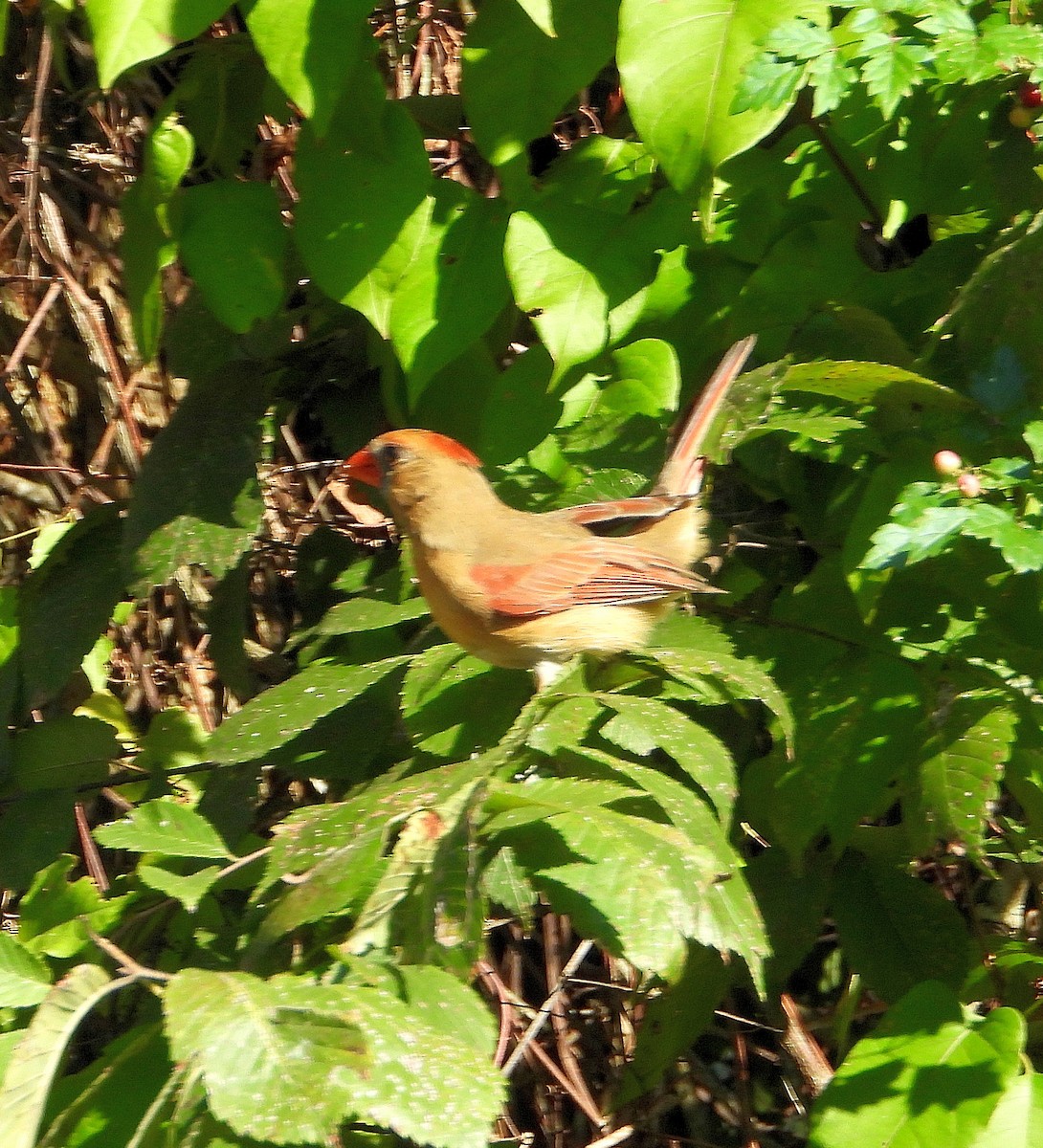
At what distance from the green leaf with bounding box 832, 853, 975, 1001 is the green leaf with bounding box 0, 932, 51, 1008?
1.49 m

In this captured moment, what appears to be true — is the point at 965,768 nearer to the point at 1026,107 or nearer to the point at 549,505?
the point at 549,505

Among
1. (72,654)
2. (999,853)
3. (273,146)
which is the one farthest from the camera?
(273,146)

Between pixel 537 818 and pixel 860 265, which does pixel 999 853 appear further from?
pixel 537 818

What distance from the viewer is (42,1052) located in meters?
1.35

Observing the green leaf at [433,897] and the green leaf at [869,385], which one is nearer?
the green leaf at [433,897]

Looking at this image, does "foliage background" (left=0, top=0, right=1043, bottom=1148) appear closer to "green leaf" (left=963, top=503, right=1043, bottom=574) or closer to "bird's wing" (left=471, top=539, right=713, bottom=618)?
"green leaf" (left=963, top=503, right=1043, bottom=574)

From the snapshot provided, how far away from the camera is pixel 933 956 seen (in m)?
2.40

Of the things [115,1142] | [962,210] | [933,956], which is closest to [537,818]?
[115,1142]

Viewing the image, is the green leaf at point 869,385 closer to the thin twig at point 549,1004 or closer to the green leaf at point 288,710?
the green leaf at point 288,710

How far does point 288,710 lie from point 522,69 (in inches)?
44.3

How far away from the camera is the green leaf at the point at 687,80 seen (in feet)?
5.94

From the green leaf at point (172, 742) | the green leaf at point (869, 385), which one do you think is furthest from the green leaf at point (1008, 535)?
the green leaf at point (172, 742)

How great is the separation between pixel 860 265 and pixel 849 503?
0.42m

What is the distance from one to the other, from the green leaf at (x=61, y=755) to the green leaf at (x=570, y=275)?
1.29 m
